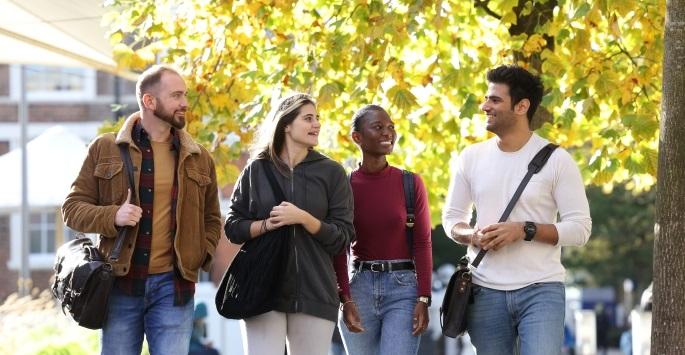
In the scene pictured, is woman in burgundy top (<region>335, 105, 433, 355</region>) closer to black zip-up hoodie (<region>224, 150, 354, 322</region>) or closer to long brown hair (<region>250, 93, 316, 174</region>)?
black zip-up hoodie (<region>224, 150, 354, 322</region>)

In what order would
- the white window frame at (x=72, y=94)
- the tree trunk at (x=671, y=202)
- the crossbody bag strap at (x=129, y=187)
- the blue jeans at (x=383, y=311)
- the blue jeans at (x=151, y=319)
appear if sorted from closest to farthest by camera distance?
the crossbody bag strap at (x=129, y=187) < the blue jeans at (x=151, y=319) < the tree trunk at (x=671, y=202) < the blue jeans at (x=383, y=311) < the white window frame at (x=72, y=94)

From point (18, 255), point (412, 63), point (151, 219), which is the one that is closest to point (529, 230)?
point (151, 219)

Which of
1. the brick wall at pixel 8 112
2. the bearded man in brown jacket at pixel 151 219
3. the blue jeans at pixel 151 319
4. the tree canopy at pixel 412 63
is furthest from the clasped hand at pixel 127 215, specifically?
the brick wall at pixel 8 112

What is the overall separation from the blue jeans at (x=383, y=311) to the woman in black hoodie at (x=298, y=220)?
0.59 m

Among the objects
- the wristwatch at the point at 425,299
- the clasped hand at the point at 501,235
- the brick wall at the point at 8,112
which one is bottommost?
the wristwatch at the point at 425,299

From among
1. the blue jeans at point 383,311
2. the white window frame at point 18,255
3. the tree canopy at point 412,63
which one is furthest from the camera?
the white window frame at point 18,255

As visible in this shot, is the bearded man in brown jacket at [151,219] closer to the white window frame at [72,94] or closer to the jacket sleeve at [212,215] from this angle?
the jacket sleeve at [212,215]

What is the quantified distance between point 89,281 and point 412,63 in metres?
7.74

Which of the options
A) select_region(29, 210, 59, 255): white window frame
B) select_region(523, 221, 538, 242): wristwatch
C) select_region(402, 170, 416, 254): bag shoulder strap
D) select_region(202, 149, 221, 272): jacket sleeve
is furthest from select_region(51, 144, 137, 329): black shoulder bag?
select_region(29, 210, 59, 255): white window frame

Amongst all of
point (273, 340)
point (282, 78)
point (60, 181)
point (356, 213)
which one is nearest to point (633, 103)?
point (282, 78)

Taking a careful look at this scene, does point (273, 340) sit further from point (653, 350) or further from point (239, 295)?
point (653, 350)

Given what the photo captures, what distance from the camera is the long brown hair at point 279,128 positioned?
7.34 m

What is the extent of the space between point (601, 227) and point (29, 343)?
3144cm

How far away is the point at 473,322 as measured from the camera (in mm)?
7309
